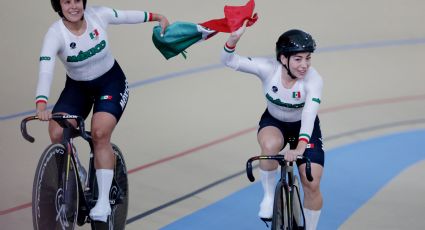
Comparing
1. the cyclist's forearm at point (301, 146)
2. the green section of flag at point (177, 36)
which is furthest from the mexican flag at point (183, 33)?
the cyclist's forearm at point (301, 146)

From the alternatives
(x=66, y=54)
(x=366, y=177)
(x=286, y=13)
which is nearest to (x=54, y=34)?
(x=66, y=54)

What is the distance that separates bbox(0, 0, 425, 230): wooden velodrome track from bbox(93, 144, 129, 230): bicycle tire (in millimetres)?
371

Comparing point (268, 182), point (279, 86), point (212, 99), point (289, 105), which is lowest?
point (212, 99)

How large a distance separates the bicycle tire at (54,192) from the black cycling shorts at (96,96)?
45 centimetres

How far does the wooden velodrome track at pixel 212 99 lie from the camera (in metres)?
7.11

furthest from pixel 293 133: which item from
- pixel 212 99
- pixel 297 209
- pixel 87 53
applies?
pixel 212 99

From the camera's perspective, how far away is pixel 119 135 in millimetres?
8273

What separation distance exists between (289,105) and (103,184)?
119 cm

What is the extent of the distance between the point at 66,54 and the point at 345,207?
8.19ft

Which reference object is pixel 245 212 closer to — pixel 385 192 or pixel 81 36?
pixel 385 192

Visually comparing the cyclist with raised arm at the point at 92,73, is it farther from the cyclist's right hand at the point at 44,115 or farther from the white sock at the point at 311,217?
the white sock at the point at 311,217

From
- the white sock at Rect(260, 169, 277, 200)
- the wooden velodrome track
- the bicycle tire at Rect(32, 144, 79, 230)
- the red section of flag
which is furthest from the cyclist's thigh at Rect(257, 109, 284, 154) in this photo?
the wooden velodrome track

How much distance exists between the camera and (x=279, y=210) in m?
5.28

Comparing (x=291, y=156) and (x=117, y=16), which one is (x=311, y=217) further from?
(x=117, y=16)
